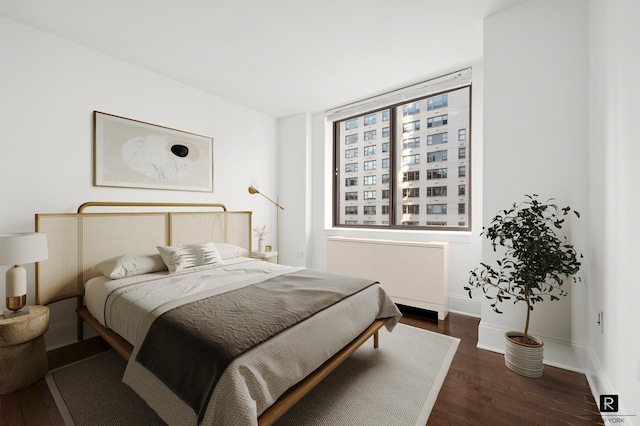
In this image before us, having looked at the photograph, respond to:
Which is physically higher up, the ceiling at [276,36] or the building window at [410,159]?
the ceiling at [276,36]

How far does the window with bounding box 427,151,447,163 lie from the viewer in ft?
11.6

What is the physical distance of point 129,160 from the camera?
2.93 metres

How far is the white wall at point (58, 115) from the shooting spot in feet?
7.41

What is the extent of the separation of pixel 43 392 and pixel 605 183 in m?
3.76

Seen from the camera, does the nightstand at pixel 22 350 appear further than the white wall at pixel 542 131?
No

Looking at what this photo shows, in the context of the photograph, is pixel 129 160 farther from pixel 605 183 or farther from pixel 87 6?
pixel 605 183

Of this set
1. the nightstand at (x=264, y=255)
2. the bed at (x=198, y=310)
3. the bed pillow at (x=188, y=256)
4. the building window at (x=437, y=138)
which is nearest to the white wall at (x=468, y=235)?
the building window at (x=437, y=138)

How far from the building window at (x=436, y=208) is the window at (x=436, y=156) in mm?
570

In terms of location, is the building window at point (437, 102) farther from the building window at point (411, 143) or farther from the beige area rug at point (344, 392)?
the beige area rug at point (344, 392)

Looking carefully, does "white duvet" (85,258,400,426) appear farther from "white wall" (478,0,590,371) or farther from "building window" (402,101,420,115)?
"building window" (402,101,420,115)

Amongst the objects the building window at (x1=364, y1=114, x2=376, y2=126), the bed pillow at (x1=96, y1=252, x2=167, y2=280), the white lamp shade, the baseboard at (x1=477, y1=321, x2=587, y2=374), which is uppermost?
the building window at (x1=364, y1=114, x2=376, y2=126)

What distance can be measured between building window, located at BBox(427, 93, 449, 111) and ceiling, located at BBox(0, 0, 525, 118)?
0.36 m

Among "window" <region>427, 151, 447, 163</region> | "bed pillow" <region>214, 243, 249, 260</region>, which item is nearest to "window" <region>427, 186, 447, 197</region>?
"window" <region>427, 151, 447, 163</region>

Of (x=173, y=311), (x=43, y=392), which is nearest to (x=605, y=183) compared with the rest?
(x=173, y=311)
